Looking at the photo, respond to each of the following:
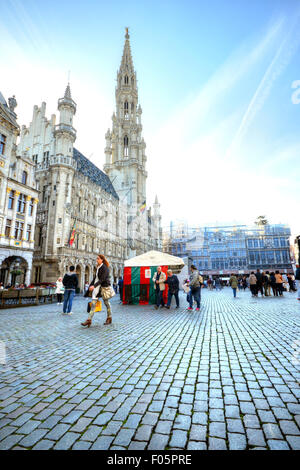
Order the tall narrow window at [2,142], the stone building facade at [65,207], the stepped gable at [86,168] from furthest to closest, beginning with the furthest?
the stepped gable at [86,168], the stone building facade at [65,207], the tall narrow window at [2,142]

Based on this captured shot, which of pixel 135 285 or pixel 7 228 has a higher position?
pixel 7 228

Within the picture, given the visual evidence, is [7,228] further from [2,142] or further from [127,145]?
[127,145]

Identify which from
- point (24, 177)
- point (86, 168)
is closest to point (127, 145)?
point (86, 168)

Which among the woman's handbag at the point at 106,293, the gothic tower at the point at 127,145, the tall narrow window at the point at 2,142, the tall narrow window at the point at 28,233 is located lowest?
the woman's handbag at the point at 106,293

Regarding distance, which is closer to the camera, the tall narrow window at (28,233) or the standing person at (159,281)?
the standing person at (159,281)

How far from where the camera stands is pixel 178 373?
10.9 ft

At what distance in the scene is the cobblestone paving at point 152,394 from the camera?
196 centimetres

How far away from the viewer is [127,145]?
6981cm

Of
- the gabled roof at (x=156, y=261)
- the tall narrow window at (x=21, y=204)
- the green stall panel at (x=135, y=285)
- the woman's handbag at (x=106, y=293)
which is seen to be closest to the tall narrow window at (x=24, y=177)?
the tall narrow window at (x=21, y=204)

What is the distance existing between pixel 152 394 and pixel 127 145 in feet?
239

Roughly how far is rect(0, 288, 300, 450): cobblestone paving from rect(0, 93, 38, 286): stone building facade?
22784 mm

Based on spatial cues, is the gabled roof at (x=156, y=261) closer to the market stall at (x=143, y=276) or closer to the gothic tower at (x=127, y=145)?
the market stall at (x=143, y=276)

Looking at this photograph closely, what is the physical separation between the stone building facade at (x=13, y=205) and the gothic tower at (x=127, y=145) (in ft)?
113
